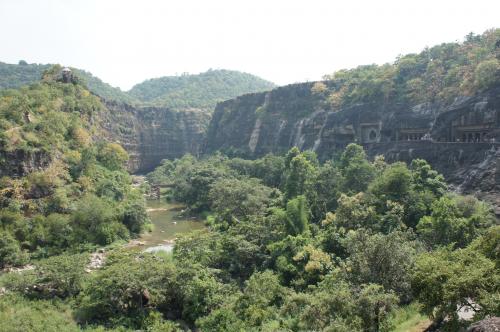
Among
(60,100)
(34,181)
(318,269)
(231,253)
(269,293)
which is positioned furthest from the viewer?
(60,100)

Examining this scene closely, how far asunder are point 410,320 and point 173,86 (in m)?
141

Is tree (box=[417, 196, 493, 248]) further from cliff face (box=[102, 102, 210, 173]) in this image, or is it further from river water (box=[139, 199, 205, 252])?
cliff face (box=[102, 102, 210, 173])

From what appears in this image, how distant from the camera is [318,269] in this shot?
23.4 m

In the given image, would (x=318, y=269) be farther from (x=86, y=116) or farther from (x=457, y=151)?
(x=86, y=116)

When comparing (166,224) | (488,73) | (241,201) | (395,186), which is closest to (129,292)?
(395,186)

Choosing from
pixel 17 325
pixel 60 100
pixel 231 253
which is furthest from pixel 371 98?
pixel 17 325

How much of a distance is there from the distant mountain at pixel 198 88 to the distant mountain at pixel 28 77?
12431 millimetres

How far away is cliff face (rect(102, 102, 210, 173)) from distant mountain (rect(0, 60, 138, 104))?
7294mm

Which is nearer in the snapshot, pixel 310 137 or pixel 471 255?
pixel 471 255

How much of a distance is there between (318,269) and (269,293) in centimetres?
353

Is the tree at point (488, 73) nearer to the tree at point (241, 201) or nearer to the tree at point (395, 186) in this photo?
the tree at point (395, 186)

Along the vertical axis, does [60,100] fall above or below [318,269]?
above

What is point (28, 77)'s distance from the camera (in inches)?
3844

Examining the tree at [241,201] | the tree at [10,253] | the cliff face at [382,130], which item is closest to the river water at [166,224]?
the tree at [241,201]
